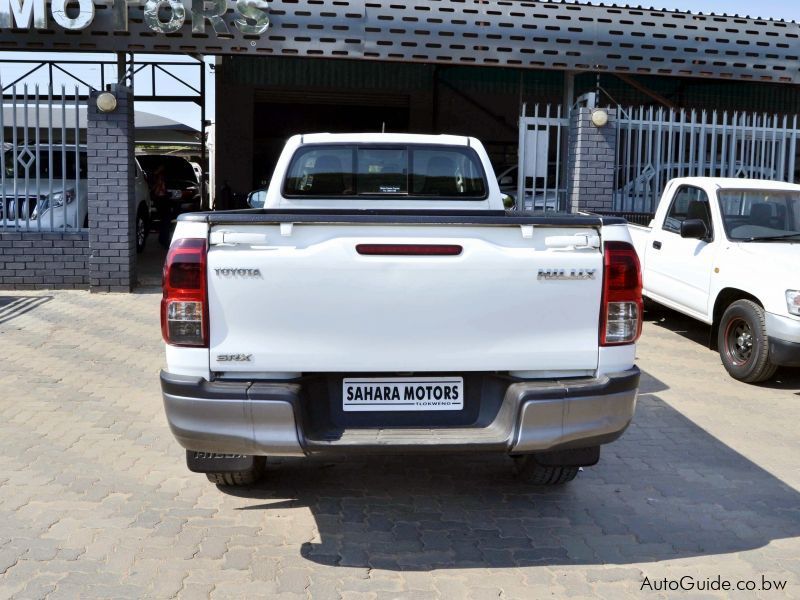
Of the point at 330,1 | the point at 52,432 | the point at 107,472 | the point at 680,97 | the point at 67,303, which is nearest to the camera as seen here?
the point at 107,472

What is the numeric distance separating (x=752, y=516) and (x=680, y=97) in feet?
66.8

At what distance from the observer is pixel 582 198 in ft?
42.0

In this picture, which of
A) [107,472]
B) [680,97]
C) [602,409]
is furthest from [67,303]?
[680,97]

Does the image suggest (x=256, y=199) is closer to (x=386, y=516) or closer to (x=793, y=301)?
(x=386, y=516)

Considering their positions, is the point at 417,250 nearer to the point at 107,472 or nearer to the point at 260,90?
the point at 107,472

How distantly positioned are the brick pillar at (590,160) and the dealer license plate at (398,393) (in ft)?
30.2

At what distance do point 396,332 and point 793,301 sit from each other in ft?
14.6

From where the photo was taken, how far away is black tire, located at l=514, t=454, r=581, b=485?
4879 millimetres

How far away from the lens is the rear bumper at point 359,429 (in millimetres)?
3822

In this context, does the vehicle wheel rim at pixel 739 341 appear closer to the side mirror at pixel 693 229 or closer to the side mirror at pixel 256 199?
the side mirror at pixel 693 229

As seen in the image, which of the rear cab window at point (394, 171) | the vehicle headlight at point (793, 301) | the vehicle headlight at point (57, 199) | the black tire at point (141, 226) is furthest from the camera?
the black tire at point (141, 226)

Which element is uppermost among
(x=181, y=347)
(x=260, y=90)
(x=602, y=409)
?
(x=260, y=90)
